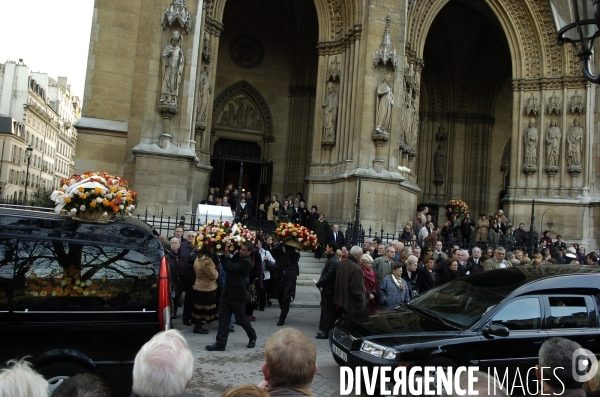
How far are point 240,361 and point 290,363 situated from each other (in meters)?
4.67

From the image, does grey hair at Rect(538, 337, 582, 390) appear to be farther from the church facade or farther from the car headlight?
the church facade

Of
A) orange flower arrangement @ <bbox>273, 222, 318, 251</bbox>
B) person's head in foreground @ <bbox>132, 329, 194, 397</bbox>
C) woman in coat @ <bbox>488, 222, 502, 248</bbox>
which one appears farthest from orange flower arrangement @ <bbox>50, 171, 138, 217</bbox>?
woman in coat @ <bbox>488, 222, 502, 248</bbox>

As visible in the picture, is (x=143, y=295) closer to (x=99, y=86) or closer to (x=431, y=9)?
(x=99, y=86)

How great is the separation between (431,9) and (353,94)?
5.66 m

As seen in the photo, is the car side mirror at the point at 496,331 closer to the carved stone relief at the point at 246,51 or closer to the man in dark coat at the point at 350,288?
the man in dark coat at the point at 350,288

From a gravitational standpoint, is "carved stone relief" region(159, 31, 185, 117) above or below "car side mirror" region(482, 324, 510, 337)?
above

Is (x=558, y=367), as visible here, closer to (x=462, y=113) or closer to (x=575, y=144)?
(x=575, y=144)

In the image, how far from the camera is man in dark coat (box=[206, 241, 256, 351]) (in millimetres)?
7246

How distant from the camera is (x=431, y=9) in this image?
19.7m

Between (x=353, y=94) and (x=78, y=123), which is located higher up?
(x=353, y=94)

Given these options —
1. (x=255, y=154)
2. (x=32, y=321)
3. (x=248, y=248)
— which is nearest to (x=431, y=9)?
(x=255, y=154)

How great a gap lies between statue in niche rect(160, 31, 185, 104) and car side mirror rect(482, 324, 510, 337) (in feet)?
36.7

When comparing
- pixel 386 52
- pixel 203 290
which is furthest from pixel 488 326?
pixel 386 52

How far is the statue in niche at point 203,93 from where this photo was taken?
16.7 m
